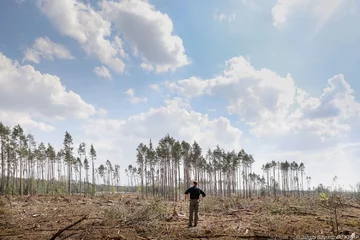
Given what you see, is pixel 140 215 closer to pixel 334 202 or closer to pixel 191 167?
pixel 334 202

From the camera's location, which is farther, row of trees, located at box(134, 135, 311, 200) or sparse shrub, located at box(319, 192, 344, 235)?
row of trees, located at box(134, 135, 311, 200)

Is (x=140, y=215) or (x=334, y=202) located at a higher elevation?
(x=334, y=202)

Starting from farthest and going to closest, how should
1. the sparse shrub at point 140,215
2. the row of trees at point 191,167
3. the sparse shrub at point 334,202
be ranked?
the row of trees at point 191,167 < the sparse shrub at point 140,215 < the sparse shrub at point 334,202

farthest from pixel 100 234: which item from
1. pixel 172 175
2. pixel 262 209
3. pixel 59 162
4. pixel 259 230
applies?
pixel 59 162

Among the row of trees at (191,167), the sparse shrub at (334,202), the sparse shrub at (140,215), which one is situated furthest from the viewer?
the row of trees at (191,167)

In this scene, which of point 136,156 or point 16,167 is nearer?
point 16,167

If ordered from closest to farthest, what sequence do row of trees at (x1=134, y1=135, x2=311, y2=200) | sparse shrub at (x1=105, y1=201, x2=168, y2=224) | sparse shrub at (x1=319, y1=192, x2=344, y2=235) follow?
sparse shrub at (x1=319, y1=192, x2=344, y2=235) → sparse shrub at (x1=105, y1=201, x2=168, y2=224) → row of trees at (x1=134, y1=135, x2=311, y2=200)

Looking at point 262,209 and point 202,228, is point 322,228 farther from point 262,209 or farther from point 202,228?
point 262,209

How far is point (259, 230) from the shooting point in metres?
10.2

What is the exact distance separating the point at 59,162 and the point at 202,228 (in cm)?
7030

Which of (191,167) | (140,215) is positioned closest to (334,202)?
(140,215)

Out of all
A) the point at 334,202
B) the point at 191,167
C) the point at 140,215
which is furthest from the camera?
the point at 191,167

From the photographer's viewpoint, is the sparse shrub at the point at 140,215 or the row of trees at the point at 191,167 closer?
the sparse shrub at the point at 140,215

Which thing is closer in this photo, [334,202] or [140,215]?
[334,202]
